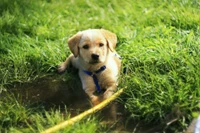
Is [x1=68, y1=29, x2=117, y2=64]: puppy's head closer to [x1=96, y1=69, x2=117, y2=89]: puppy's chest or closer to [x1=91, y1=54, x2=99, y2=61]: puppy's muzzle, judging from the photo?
[x1=91, y1=54, x2=99, y2=61]: puppy's muzzle

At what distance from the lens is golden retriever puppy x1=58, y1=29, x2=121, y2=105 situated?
498cm

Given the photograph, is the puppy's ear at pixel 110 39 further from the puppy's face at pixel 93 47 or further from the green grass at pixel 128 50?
the green grass at pixel 128 50

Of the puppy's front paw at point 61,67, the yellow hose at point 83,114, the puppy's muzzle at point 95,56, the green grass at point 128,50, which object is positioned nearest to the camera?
the yellow hose at point 83,114

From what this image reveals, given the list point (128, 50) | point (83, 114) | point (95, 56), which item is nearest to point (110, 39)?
point (95, 56)

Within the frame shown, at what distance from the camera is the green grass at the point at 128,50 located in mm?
4391

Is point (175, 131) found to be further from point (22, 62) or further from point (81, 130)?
point (22, 62)

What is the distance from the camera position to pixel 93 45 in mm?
5012

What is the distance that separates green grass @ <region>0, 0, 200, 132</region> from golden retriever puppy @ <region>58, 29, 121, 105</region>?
19 centimetres

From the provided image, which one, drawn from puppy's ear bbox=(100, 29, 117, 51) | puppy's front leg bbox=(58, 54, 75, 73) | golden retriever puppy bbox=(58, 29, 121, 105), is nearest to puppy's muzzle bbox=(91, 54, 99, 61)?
golden retriever puppy bbox=(58, 29, 121, 105)

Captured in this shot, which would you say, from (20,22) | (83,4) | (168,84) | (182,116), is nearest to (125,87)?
(168,84)

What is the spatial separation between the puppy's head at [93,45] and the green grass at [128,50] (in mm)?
369

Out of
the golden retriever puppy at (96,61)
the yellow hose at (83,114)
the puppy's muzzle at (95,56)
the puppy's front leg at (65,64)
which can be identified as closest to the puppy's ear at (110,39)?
the golden retriever puppy at (96,61)

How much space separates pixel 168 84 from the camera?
15.0 feet

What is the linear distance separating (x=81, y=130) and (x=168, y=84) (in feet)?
3.54
